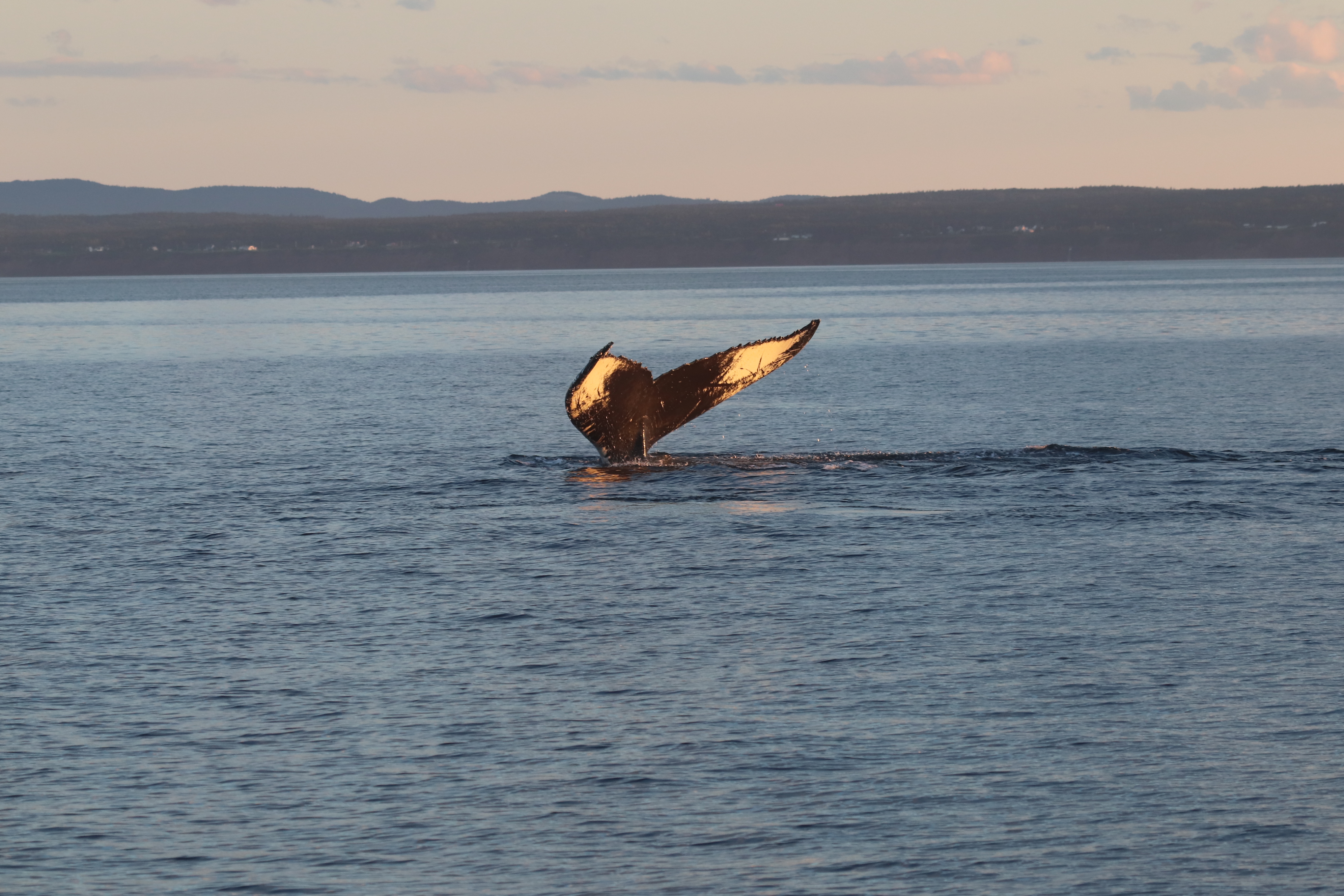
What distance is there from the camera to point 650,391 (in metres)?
24.2

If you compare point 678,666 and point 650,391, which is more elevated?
point 650,391

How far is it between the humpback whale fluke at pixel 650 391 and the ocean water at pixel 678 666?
0.83 m

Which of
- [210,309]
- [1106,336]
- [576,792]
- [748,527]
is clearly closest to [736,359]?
[748,527]

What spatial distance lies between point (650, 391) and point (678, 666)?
11.6 meters

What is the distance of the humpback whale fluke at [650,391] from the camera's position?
22.6 meters

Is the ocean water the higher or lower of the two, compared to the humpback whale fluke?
lower

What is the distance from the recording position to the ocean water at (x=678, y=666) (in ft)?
29.3

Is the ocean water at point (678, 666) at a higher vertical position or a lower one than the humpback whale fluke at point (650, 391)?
lower

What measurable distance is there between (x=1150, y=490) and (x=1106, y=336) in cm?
6341

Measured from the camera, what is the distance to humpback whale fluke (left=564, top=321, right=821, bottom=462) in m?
22.6

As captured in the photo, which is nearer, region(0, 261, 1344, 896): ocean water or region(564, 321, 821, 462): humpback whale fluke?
region(0, 261, 1344, 896): ocean water

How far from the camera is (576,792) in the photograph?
9891 millimetres

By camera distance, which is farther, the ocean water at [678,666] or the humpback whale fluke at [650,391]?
the humpback whale fluke at [650,391]

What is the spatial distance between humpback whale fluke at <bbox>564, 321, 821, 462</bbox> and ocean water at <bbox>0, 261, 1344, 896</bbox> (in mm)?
825
